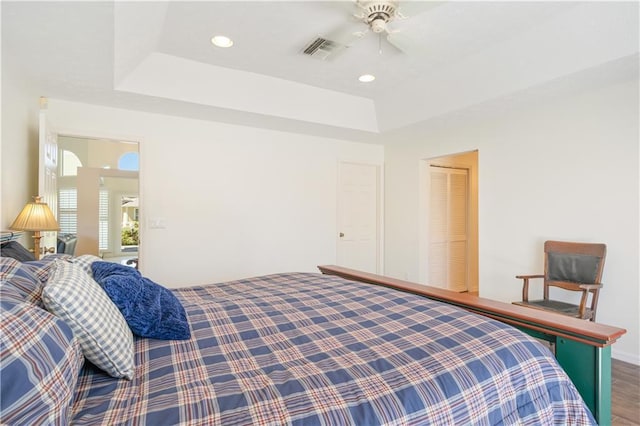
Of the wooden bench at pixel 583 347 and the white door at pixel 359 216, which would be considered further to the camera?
the white door at pixel 359 216

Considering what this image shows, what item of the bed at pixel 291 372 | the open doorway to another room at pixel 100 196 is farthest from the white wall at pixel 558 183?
the open doorway to another room at pixel 100 196

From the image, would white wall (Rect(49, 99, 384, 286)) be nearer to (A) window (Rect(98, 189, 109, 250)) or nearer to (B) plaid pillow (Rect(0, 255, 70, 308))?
(A) window (Rect(98, 189, 109, 250))

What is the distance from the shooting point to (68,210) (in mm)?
3379

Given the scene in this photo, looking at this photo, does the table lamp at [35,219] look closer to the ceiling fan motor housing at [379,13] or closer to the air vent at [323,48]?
the air vent at [323,48]

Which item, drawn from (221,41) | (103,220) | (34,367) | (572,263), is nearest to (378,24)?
(221,41)

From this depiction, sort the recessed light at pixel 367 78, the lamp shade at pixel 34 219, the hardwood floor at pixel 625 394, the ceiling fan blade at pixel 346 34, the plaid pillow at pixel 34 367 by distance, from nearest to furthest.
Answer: the plaid pillow at pixel 34 367 < the hardwood floor at pixel 625 394 < the lamp shade at pixel 34 219 < the ceiling fan blade at pixel 346 34 < the recessed light at pixel 367 78

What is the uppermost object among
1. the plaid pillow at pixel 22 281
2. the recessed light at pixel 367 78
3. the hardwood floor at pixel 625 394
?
the recessed light at pixel 367 78

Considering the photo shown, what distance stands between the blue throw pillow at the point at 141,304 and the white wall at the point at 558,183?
3364mm

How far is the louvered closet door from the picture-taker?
485cm

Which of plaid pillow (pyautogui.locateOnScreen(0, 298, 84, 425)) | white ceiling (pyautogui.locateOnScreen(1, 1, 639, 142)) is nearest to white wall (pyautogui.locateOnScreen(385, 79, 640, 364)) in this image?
white ceiling (pyautogui.locateOnScreen(1, 1, 639, 142))

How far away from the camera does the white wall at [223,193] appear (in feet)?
11.5

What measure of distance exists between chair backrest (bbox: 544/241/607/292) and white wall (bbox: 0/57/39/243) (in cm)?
424

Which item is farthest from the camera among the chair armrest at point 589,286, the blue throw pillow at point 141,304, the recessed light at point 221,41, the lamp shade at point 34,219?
the recessed light at point 221,41

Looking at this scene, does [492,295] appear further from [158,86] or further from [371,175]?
[158,86]
